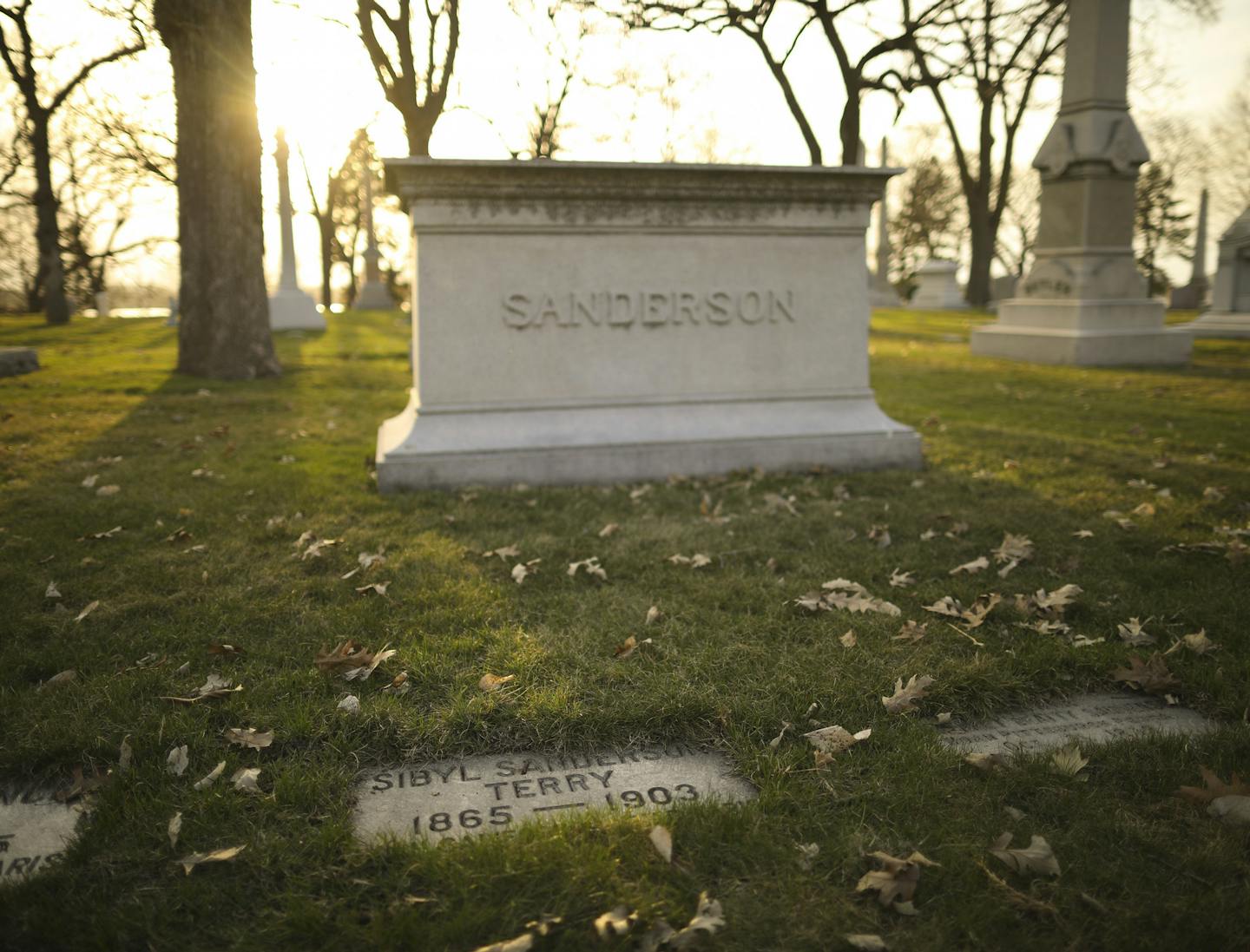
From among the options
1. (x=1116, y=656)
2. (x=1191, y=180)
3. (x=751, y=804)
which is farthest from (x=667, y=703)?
(x=1191, y=180)

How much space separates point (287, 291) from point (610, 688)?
18950mm

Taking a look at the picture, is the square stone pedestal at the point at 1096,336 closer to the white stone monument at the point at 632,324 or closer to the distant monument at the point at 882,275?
the white stone monument at the point at 632,324

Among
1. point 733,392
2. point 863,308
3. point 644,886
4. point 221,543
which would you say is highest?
point 863,308

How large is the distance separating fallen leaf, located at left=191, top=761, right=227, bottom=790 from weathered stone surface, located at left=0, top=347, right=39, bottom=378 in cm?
1047

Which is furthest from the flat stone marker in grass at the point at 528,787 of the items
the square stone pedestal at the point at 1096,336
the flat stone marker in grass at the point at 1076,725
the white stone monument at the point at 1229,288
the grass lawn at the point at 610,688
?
the white stone monument at the point at 1229,288

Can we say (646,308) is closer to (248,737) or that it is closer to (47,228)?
(248,737)

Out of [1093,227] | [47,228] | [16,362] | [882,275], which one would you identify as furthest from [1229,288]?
[47,228]

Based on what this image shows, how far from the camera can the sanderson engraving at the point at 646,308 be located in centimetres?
550

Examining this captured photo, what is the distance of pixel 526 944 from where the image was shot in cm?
173

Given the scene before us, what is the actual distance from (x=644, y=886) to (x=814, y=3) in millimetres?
20429

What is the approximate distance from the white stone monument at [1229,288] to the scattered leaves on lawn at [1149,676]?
16.5 m

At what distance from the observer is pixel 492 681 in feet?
9.18

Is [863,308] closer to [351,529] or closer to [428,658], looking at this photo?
[351,529]

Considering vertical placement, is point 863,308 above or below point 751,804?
above
